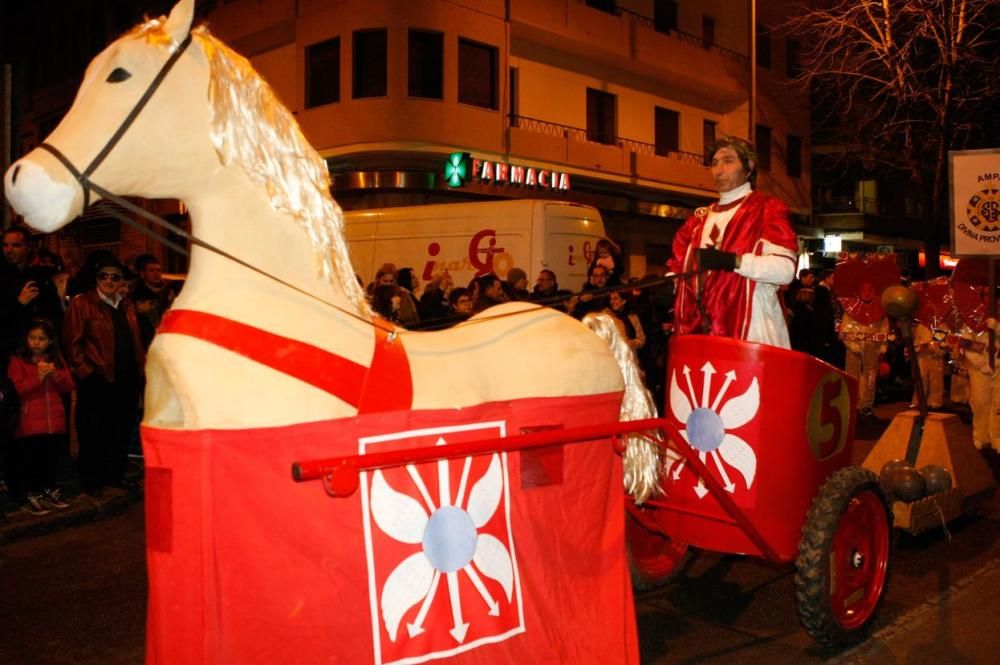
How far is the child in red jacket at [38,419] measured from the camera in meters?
6.32

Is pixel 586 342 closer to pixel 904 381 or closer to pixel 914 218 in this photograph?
pixel 904 381

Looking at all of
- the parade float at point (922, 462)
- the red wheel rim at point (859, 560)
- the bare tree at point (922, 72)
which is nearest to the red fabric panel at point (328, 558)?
the red wheel rim at point (859, 560)

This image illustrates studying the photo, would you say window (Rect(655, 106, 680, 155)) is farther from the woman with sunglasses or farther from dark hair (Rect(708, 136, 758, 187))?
dark hair (Rect(708, 136, 758, 187))

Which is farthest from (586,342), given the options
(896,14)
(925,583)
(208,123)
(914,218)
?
(914,218)

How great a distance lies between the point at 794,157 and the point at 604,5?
10354mm

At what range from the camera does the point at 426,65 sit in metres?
18.9

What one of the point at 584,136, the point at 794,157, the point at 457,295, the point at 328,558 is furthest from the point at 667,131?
the point at 328,558

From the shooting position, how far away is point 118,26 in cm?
2542

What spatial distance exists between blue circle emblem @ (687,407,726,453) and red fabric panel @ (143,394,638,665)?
3.58 ft

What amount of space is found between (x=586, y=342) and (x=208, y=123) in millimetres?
1510

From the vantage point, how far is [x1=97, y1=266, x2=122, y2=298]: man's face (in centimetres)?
657

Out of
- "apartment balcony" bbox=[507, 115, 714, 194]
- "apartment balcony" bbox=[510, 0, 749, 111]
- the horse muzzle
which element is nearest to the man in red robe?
the horse muzzle

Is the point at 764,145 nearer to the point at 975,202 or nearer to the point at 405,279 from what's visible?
the point at 405,279

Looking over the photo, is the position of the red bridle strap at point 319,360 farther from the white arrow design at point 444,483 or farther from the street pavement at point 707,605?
the street pavement at point 707,605
